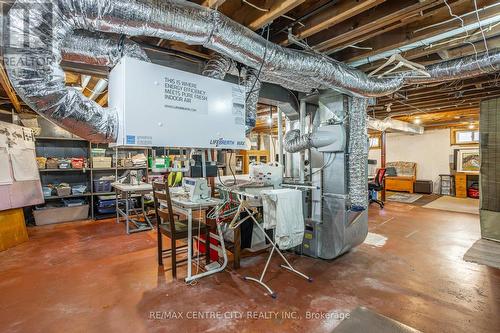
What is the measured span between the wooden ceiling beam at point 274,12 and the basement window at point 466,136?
29.6 feet

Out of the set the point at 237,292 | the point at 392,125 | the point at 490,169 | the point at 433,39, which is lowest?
the point at 237,292

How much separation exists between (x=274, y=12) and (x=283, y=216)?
5.55 feet

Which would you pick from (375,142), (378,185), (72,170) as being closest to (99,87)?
(72,170)

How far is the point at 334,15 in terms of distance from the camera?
6.20 feet

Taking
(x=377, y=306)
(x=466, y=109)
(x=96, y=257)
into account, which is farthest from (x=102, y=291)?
(x=466, y=109)

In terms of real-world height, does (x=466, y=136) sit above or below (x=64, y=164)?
above

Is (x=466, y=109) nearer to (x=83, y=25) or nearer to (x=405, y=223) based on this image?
(x=405, y=223)

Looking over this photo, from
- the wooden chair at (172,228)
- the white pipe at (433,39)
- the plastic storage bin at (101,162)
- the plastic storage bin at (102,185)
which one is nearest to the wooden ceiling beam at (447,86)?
the white pipe at (433,39)

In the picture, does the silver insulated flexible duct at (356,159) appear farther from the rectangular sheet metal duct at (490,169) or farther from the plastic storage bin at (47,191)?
the plastic storage bin at (47,191)

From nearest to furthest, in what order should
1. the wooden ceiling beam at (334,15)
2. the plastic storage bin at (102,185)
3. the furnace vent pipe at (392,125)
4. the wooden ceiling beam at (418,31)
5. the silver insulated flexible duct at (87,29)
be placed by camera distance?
the silver insulated flexible duct at (87,29) < the wooden ceiling beam at (334,15) < the wooden ceiling beam at (418,31) < the plastic storage bin at (102,185) < the furnace vent pipe at (392,125)

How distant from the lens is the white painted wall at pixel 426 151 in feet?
28.0

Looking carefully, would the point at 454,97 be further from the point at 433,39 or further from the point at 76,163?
the point at 76,163

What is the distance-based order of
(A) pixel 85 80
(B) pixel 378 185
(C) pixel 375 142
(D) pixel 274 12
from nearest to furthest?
(D) pixel 274 12
(A) pixel 85 80
(B) pixel 378 185
(C) pixel 375 142

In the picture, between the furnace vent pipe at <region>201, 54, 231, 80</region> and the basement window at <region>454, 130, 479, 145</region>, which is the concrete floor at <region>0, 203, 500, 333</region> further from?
the basement window at <region>454, 130, 479, 145</region>
